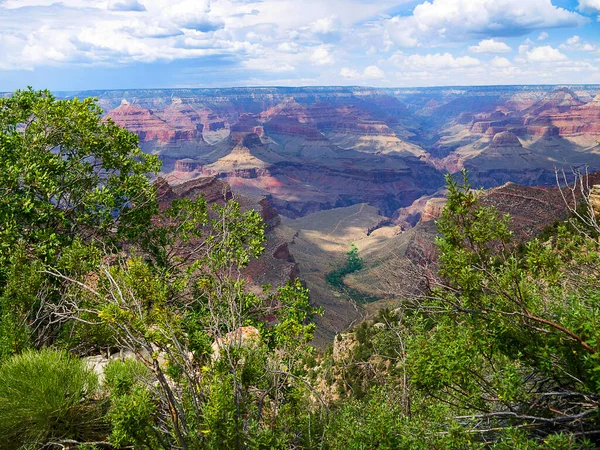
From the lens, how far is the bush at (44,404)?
268 inches

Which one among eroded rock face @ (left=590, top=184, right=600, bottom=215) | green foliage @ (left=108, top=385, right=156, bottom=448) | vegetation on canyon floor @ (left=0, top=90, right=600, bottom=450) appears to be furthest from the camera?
eroded rock face @ (left=590, top=184, right=600, bottom=215)

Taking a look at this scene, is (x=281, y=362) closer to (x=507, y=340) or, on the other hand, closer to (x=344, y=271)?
(x=507, y=340)

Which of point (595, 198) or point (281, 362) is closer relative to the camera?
point (281, 362)

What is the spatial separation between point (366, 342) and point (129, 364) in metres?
19.9

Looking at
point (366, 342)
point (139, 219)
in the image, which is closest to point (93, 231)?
point (139, 219)

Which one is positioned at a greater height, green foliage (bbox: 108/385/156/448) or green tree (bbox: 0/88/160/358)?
green tree (bbox: 0/88/160/358)

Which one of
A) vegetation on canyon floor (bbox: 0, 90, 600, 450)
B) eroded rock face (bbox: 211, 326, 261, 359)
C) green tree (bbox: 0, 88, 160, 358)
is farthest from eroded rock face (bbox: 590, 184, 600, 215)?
green tree (bbox: 0, 88, 160, 358)

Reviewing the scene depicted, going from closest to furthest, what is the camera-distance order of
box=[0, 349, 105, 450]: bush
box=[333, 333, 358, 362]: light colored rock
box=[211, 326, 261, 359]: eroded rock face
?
box=[211, 326, 261, 359]: eroded rock face
box=[0, 349, 105, 450]: bush
box=[333, 333, 358, 362]: light colored rock

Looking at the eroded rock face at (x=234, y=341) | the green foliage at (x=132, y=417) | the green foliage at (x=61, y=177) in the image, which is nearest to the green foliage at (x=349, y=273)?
the green foliage at (x=61, y=177)

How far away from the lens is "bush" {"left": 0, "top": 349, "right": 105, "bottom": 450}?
268 inches

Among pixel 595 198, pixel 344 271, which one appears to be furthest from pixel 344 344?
pixel 344 271

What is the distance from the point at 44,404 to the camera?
22.5ft

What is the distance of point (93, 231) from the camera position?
13562 mm

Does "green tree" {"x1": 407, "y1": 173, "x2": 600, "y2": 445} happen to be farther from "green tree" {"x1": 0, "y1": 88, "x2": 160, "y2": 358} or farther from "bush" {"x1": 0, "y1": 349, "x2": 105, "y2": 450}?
"green tree" {"x1": 0, "y1": 88, "x2": 160, "y2": 358}
